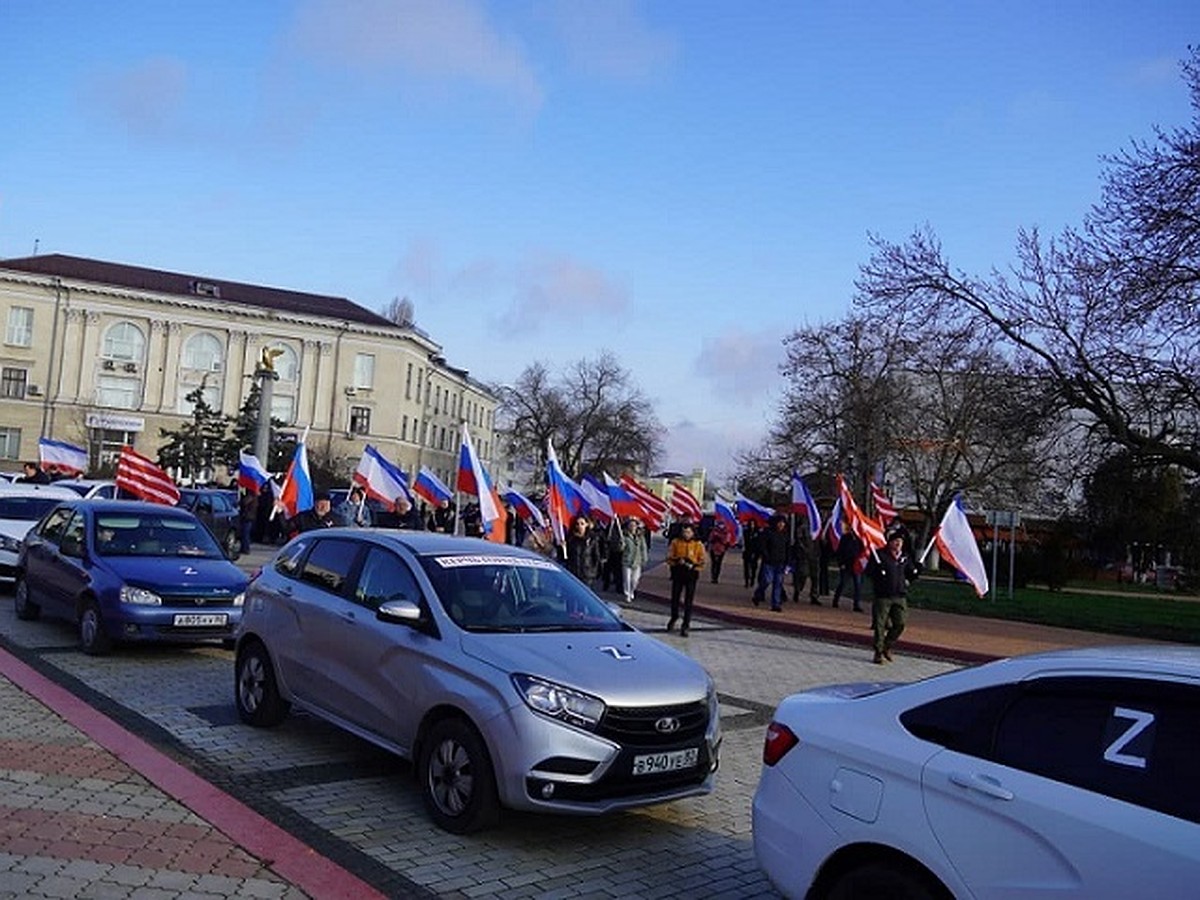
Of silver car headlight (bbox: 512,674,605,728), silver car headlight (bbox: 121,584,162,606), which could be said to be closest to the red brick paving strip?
silver car headlight (bbox: 512,674,605,728)

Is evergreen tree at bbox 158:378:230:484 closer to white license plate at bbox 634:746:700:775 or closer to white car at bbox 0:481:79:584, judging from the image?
white car at bbox 0:481:79:584

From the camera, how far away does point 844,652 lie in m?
16.9

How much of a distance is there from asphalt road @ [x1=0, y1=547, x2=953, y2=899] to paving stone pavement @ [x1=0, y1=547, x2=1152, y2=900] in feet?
0.05

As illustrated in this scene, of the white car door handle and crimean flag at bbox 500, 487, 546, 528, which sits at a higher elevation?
crimean flag at bbox 500, 487, 546, 528

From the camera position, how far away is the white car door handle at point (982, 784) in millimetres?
3693

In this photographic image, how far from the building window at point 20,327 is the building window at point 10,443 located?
258 inches

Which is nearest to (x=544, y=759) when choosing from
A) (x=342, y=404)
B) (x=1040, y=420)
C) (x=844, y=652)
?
(x=844, y=652)

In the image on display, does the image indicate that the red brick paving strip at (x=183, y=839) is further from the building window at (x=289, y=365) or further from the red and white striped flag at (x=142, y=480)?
the building window at (x=289, y=365)

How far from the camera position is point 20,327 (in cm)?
8069

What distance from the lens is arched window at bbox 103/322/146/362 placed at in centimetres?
8288

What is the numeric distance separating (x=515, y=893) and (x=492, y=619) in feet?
6.20

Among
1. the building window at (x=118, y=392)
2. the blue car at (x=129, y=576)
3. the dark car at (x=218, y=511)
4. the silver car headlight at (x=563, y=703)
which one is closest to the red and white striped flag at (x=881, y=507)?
the blue car at (x=129, y=576)

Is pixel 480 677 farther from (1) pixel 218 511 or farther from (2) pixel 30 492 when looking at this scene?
→ (1) pixel 218 511

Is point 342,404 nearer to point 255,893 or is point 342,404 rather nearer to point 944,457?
point 944,457
